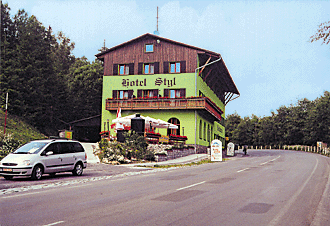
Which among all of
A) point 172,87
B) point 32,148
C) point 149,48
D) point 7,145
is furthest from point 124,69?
point 32,148

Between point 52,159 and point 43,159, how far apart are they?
1.89 ft

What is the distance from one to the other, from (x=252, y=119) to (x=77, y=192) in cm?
10503

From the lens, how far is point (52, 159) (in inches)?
628

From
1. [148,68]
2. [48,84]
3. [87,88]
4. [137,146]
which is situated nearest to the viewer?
[137,146]

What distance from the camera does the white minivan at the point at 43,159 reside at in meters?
14.6

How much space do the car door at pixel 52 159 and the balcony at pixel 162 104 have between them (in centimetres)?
2499

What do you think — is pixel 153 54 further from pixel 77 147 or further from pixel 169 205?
pixel 169 205

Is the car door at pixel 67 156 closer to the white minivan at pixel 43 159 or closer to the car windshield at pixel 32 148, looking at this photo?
the white minivan at pixel 43 159

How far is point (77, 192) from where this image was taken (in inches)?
435

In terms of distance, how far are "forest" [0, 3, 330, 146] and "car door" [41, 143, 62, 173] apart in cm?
2341

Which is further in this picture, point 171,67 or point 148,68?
point 148,68

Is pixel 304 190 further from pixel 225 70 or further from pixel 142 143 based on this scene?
pixel 225 70

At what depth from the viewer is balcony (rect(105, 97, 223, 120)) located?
39938mm

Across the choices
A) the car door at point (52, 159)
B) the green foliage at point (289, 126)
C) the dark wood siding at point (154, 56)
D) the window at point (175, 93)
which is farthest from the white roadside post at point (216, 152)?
the green foliage at point (289, 126)
